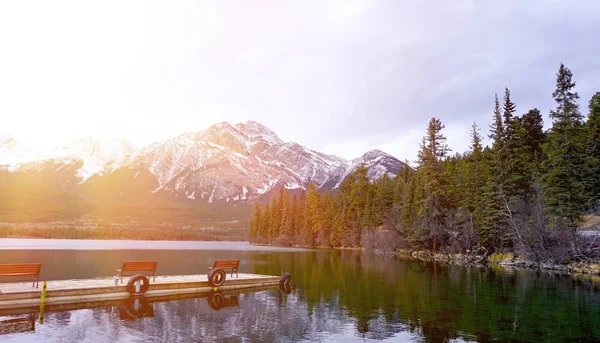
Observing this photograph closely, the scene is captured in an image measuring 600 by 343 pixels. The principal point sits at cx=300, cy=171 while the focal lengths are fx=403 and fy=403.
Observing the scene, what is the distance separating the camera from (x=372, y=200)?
367 ft

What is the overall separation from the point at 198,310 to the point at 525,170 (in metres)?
65.3

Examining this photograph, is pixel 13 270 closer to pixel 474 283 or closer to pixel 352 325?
pixel 352 325

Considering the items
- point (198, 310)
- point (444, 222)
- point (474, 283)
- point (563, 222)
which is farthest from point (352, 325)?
point (444, 222)

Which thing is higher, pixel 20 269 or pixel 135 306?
pixel 20 269

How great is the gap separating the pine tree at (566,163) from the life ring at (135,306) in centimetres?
5076

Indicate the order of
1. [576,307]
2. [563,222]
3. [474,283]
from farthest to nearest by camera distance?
[563,222], [474,283], [576,307]

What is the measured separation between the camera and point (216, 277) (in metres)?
29.0

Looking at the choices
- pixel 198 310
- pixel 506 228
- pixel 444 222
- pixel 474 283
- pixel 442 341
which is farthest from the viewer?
→ pixel 444 222

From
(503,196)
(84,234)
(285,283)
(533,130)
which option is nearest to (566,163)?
(503,196)

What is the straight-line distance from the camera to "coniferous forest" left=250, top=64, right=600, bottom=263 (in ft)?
178

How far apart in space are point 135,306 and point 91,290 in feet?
10.7

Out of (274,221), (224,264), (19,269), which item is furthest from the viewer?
(274,221)

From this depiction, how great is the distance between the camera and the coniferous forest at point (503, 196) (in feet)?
178

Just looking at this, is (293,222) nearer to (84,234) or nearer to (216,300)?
(84,234)
